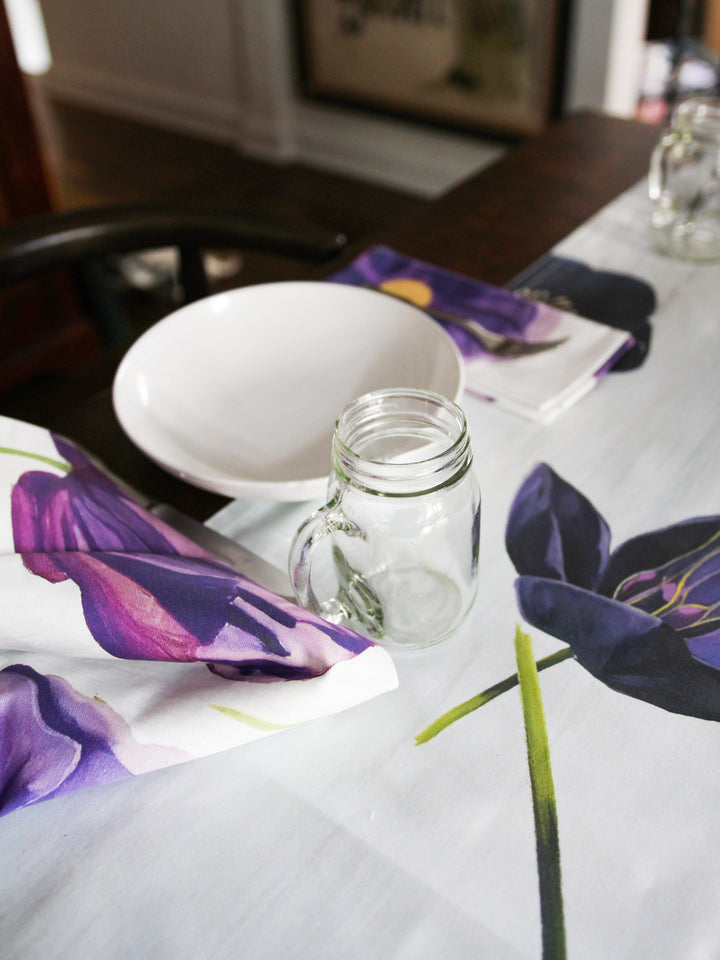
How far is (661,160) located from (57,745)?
1.88ft

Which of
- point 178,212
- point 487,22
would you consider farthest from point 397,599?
point 487,22

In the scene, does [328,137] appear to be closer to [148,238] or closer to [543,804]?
[148,238]

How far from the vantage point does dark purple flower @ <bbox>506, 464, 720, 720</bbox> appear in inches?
15.6

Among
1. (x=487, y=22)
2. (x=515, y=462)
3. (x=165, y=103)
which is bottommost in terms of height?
(x=165, y=103)

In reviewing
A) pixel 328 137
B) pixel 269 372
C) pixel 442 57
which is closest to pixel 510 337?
pixel 269 372

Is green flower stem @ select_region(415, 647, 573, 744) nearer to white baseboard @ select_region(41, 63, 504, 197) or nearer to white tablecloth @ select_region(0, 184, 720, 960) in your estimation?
white tablecloth @ select_region(0, 184, 720, 960)

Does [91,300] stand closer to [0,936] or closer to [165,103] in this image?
[0,936]

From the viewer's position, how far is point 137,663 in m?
0.39

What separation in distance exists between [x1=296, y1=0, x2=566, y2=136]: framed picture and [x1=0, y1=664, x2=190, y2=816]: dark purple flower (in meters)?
1.78

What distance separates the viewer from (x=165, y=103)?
103 inches

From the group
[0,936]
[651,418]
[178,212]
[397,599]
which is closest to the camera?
[0,936]

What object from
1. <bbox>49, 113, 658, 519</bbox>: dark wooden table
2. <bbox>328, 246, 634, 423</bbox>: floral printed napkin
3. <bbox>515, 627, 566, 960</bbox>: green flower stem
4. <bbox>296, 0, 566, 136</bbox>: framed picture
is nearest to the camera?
<bbox>515, 627, 566, 960</bbox>: green flower stem

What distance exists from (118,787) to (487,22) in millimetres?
1891

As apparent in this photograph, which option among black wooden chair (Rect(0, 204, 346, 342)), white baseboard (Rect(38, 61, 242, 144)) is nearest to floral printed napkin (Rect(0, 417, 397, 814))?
black wooden chair (Rect(0, 204, 346, 342))
